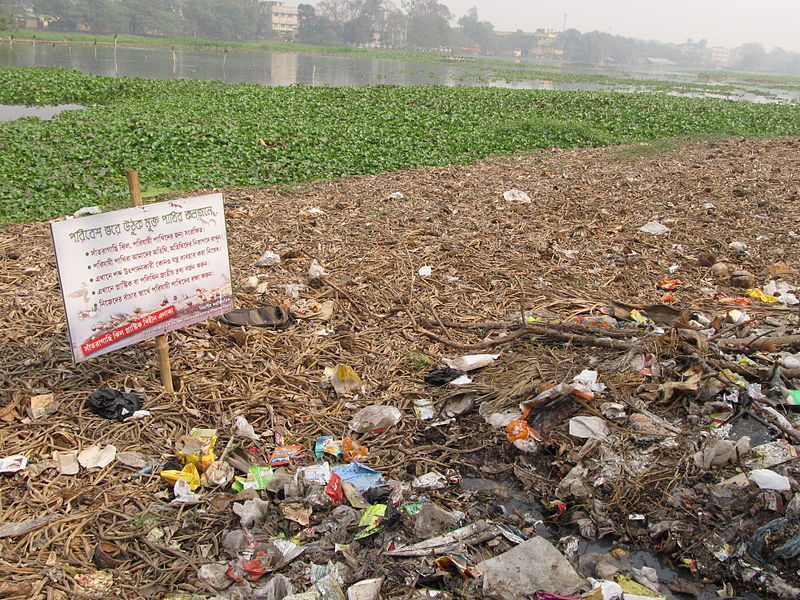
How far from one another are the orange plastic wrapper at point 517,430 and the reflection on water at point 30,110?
54.5 feet

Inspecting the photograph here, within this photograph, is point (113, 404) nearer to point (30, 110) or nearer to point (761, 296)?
point (761, 296)

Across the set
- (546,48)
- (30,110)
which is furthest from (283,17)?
(30,110)

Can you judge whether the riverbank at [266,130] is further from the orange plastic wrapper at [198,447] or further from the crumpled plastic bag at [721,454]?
the crumpled plastic bag at [721,454]

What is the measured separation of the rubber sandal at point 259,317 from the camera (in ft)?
14.1

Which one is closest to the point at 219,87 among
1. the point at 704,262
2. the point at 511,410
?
the point at 704,262

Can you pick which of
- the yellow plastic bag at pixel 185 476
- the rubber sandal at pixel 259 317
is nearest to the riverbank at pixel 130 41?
the rubber sandal at pixel 259 317

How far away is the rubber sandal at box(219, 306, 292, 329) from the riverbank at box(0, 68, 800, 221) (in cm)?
461

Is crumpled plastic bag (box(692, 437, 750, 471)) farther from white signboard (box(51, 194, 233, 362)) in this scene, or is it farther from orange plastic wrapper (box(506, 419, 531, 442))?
white signboard (box(51, 194, 233, 362))

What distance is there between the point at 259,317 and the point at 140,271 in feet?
4.24

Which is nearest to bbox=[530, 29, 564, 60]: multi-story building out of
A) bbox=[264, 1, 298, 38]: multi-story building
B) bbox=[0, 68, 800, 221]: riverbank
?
bbox=[264, 1, 298, 38]: multi-story building

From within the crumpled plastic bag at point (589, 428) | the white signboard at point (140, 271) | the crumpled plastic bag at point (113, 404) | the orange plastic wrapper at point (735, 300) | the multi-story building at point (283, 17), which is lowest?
the crumpled plastic bag at point (113, 404)

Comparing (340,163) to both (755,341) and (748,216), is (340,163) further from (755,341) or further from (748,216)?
(755,341)

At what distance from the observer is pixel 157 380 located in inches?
143

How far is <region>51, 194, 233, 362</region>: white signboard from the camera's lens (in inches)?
116
